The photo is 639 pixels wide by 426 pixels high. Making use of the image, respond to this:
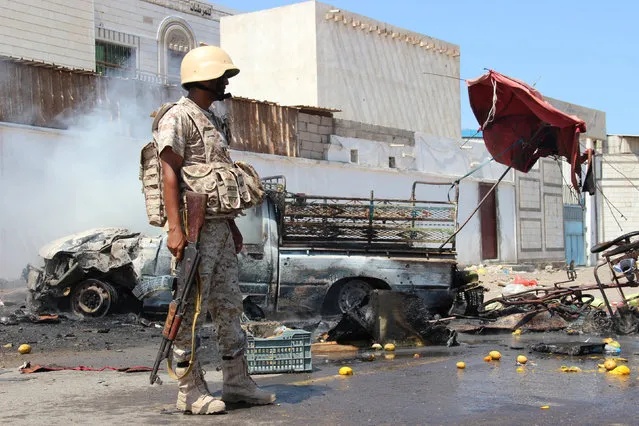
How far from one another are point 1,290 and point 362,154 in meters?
12.2

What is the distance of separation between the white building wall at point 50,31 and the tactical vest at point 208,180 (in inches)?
760

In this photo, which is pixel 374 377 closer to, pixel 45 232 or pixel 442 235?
pixel 442 235

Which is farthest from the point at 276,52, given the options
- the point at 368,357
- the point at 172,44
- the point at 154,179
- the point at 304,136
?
the point at 154,179

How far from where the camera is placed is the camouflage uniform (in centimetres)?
489

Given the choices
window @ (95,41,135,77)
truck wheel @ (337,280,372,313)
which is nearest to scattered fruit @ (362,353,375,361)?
truck wheel @ (337,280,372,313)

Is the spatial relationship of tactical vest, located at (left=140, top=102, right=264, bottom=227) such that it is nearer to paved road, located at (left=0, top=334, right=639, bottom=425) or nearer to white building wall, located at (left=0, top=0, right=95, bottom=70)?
paved road, located at (left=0, top=334, right=639, bottom=425)

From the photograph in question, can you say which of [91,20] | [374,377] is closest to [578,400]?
[374,377]

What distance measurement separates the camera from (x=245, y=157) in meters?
20.4

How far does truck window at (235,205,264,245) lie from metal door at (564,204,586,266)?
24.0m

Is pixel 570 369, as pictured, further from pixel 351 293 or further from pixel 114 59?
pixel 114 59

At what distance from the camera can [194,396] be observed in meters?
4.84

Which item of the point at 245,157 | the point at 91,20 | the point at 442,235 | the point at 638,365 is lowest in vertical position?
the point at 638,365

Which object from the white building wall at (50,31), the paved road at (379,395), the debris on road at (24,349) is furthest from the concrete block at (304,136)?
the paved road at (379,395)

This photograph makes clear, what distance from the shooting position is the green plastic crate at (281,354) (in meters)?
6.38
